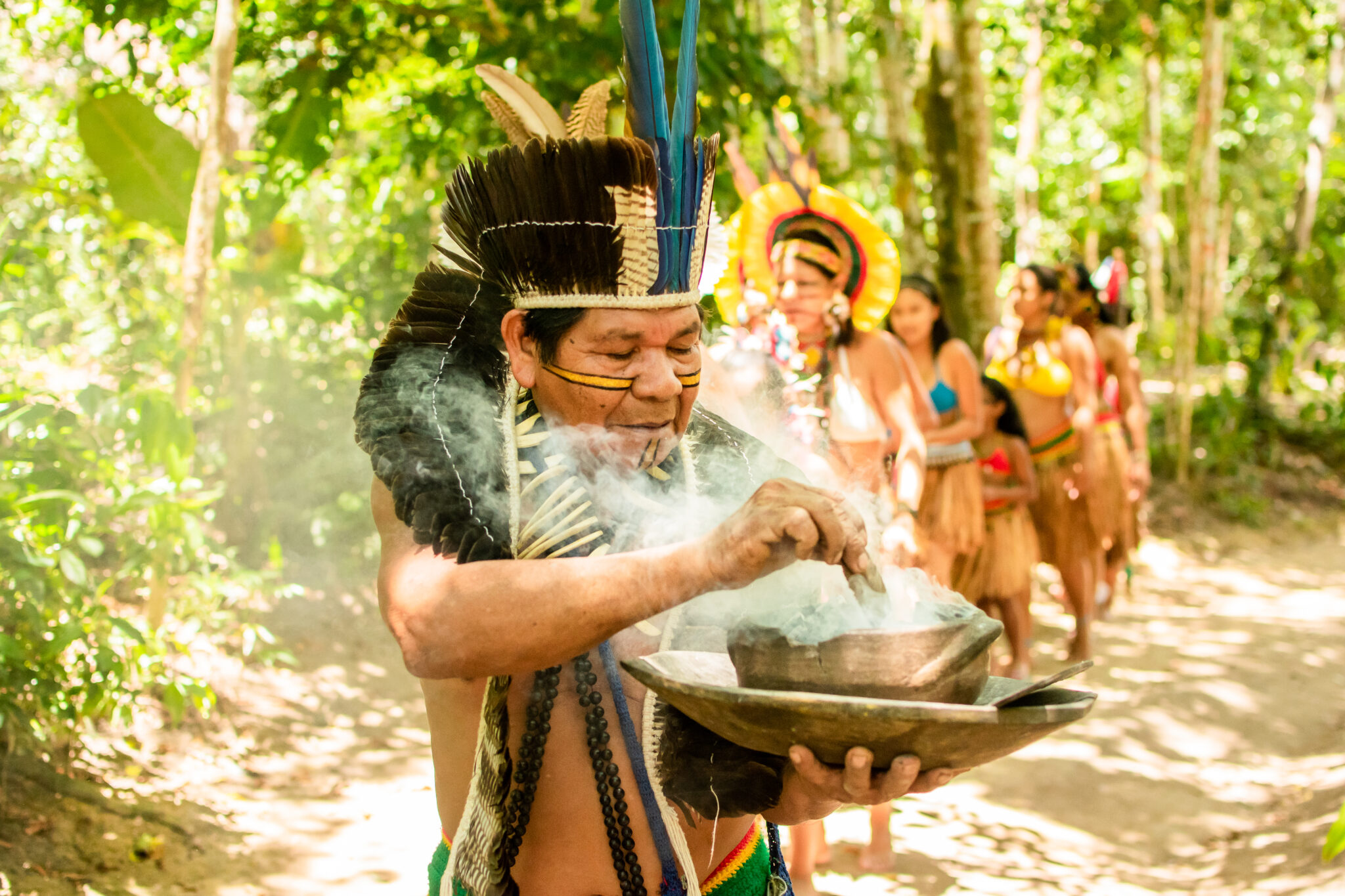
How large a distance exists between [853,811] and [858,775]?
3.77 meters

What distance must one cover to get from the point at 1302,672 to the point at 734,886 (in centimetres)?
653

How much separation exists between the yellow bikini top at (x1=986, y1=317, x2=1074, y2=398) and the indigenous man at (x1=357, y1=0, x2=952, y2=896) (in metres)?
5.63

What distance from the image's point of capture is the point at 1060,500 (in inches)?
282

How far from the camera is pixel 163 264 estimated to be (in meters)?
7.65

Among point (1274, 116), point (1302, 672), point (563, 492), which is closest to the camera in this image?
point (563, 492)

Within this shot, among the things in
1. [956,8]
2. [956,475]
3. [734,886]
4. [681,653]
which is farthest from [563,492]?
[956,8]

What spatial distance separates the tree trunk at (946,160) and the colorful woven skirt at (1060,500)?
67.0 inches

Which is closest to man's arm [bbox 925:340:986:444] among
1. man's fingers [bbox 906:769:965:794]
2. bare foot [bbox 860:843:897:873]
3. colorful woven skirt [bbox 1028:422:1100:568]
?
colorful woven skirt [bbox 1028:422:1100:568]

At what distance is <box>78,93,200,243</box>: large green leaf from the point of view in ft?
17.3

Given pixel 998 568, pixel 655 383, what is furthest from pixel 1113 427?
pixel 655 383

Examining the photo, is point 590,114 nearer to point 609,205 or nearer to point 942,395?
point 609,205

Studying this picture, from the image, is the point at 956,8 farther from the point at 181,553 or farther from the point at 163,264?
Answer: the point at 181,553

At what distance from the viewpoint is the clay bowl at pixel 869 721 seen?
1346mm

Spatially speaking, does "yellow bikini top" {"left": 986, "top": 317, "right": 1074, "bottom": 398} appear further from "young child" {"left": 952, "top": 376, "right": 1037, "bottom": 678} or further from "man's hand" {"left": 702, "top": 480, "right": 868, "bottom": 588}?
"man's hand" {"left": 702, "top": 480, "right": 868, "bottom": 588}
